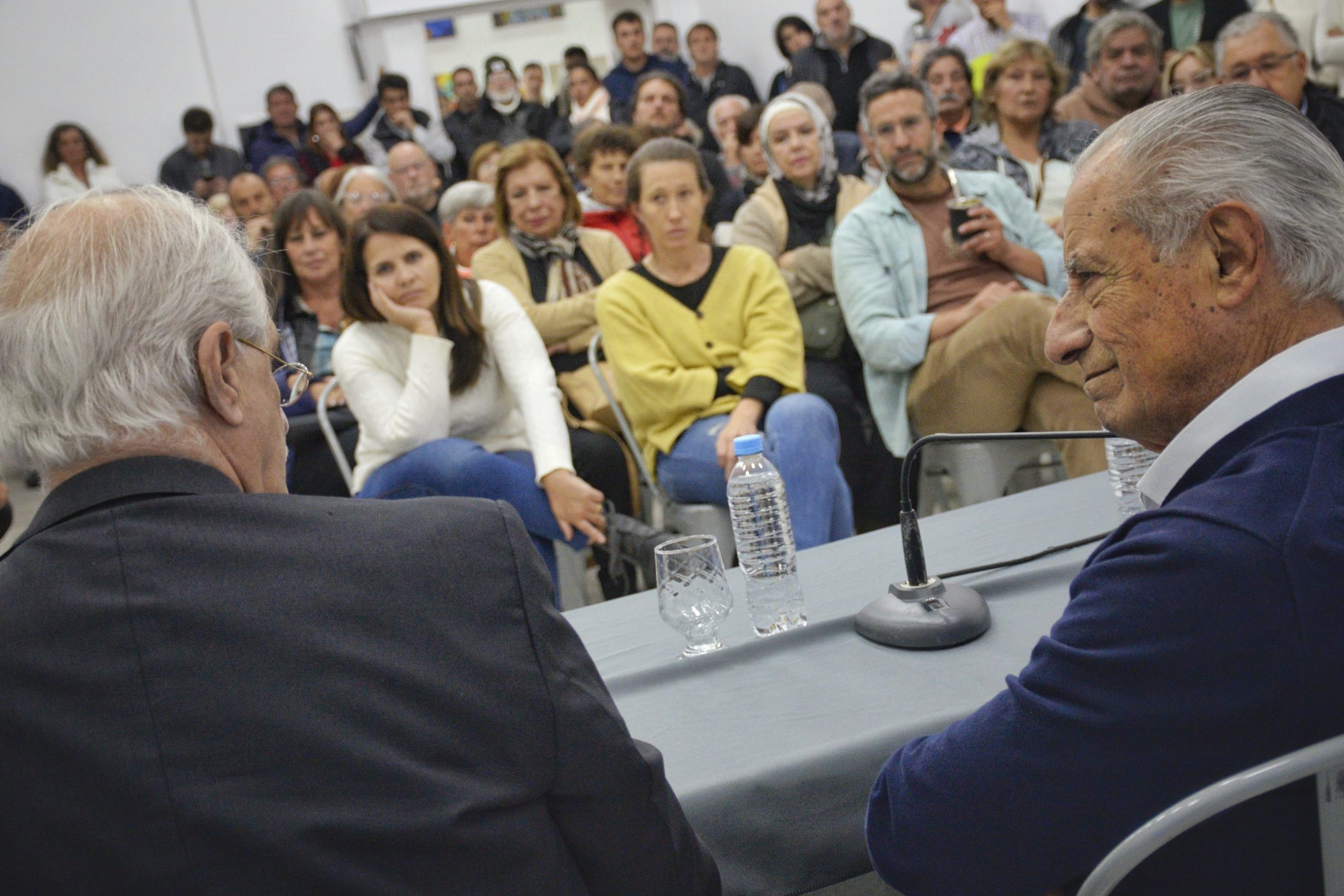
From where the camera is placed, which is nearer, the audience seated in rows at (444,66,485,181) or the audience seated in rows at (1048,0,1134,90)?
the audience seated in rows at (1048,0,1134,90)

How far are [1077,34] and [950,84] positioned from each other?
1443mm

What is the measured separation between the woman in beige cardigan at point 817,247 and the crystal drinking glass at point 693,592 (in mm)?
1804

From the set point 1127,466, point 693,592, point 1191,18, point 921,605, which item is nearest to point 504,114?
point 1191,18

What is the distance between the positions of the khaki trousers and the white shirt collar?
1.81 meters

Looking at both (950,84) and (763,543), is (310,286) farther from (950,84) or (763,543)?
(950,84)

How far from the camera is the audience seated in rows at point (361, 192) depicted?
4.11 m

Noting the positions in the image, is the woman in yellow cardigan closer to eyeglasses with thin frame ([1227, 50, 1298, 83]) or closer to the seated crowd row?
the seated crowd row

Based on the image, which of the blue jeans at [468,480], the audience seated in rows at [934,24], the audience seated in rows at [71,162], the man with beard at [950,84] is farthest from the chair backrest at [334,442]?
the audience seated in rows at [71,162]

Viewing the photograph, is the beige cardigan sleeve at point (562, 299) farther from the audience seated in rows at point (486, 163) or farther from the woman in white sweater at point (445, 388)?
the audience seated in rows at point (486, 163)

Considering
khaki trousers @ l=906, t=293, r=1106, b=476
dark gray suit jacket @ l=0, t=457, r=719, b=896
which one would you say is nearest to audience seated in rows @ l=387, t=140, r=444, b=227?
khaki trousers @ l=906, t=293, r=1106, b=476

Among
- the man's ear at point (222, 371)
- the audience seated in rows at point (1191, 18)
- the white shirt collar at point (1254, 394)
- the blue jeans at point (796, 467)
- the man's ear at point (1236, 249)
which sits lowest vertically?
the blue jeans at point (796, 467)

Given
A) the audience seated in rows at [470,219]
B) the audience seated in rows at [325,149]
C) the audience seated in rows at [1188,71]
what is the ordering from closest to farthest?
1. the audience seated in rows at [1188,71]
2. the audience seated in rows at [470,219]
3. the audience seated in rows at [325,149]

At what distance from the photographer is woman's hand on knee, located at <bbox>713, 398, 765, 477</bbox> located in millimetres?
2596

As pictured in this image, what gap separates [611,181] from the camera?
151 inches
